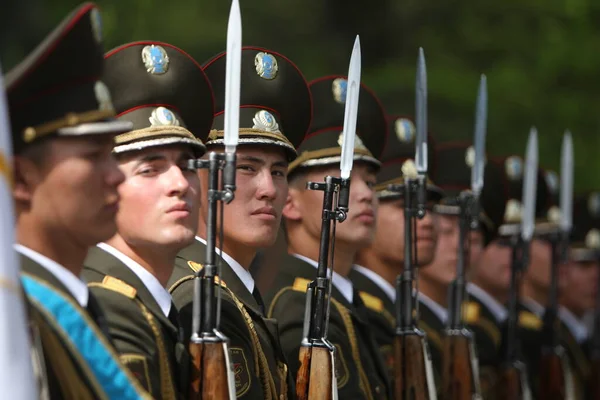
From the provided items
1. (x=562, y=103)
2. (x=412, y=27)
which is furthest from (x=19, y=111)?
(x=562, y=103)

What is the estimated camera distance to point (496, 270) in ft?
33.2

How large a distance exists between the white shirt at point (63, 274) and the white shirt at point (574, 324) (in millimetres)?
7919

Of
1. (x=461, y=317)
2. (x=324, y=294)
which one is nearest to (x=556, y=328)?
(x=461, y=317)

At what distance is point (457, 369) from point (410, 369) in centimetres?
100

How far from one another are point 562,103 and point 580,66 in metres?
0.42

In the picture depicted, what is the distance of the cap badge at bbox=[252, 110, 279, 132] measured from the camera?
19.0 ft

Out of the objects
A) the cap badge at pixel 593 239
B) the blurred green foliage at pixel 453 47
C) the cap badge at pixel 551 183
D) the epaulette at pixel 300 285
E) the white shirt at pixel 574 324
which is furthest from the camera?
the cap badge at pixel 593 239

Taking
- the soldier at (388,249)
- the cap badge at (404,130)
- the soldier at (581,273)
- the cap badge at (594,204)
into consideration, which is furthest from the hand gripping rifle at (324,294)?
the cap badge at (594,204)

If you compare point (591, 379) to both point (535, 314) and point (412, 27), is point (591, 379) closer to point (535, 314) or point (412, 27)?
point (535, 314)

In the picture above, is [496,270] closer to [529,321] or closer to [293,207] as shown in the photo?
[529,321]

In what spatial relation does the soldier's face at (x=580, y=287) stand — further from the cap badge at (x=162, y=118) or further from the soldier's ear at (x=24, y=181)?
the soldier's ear at (x=24, y=181)

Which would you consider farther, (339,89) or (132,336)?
(339,89)

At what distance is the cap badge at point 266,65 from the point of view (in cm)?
590

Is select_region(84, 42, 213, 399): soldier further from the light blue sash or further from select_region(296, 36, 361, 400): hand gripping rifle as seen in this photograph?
select_region(296, 36, 361, 400): hand gripping rifle
